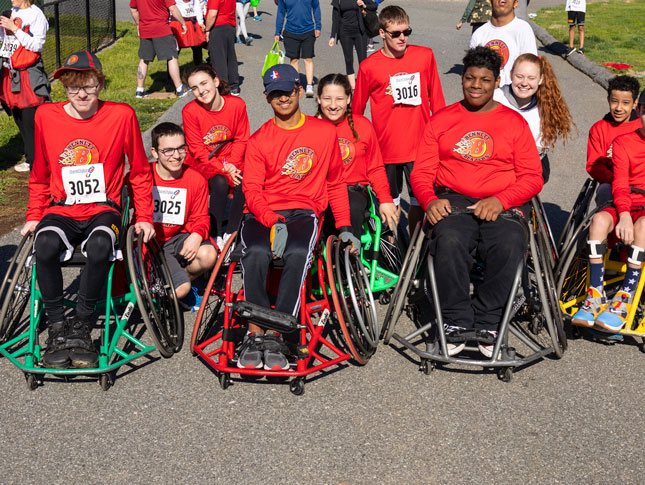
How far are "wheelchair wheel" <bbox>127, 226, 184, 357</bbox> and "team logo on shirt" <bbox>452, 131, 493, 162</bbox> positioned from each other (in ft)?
6.39

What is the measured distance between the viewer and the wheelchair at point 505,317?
166 inches

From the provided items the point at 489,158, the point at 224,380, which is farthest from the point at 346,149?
the point at 224,380

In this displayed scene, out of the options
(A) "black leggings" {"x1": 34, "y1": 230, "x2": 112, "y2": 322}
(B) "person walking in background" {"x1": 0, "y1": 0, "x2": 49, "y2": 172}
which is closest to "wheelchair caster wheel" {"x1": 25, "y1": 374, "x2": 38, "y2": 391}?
(A) "black leggings" {"x1": 34, "y1": 230, "x2": 112, "y2": 322}

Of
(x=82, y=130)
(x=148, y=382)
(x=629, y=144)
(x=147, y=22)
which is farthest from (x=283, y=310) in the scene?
(x=147, y=22)

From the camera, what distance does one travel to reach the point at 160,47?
35.3 feet

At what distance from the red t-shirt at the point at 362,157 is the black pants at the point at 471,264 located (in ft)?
3.13

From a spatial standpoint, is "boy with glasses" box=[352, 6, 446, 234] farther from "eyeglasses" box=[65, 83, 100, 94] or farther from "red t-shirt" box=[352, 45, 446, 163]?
"eyeglasses" box=[65, 83, 100, 94]

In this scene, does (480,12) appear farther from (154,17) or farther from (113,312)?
(113,312)

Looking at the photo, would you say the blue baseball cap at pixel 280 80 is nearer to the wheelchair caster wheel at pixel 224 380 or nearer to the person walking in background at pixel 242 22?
the wheelchair caster wheel at pixel 224 380

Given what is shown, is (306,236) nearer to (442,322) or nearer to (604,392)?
(442,322)

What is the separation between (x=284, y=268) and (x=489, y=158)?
1.43 metres

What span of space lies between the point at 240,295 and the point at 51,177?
1370 millimetres

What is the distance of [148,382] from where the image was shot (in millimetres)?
4242

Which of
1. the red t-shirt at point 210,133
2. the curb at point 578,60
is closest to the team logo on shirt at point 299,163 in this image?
the red t-shirt at point 210,133
